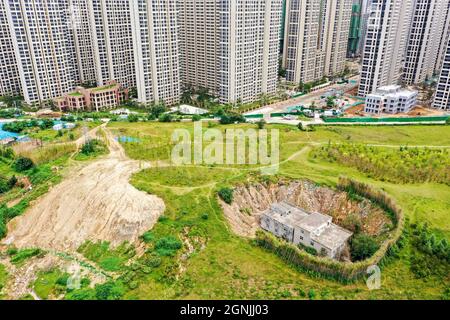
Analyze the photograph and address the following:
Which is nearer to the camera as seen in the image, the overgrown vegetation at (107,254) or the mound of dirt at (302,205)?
the overgrown vegetation at (107,254)

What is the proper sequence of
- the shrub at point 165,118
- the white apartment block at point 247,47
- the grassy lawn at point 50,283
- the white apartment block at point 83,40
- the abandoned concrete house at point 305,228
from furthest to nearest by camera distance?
the white apartment block at point 83,40 < the white apartment block at point 247,47 < the shrub at point 165,118 < the abandoned concrete house at point 305,228 < the grassy lawn at point 50,283

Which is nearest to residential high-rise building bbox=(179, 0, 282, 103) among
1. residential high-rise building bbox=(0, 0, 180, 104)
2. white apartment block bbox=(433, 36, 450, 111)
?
residential high-rise building bbox=(0, 0, 180, 104)

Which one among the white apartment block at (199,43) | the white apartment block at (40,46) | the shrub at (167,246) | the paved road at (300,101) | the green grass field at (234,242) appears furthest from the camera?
the white apartment block at (199,43)

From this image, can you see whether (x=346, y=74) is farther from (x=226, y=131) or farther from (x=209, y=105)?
(x=226, y=131)

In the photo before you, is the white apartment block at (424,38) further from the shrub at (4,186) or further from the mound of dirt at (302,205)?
the shrub at (4,186)

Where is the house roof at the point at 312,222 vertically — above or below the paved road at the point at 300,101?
below

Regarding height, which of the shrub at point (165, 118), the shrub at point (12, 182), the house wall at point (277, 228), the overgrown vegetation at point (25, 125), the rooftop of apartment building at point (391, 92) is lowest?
the house wall at point (277, 228)

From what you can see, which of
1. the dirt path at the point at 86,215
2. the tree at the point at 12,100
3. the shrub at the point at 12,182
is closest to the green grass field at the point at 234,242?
the dirt path at the point at 86,215

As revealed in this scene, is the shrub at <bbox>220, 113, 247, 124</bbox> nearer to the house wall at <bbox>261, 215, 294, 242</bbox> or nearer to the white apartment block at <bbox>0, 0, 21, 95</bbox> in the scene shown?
the house wall at <bbox>261, 215, 294, 242</bbox>
